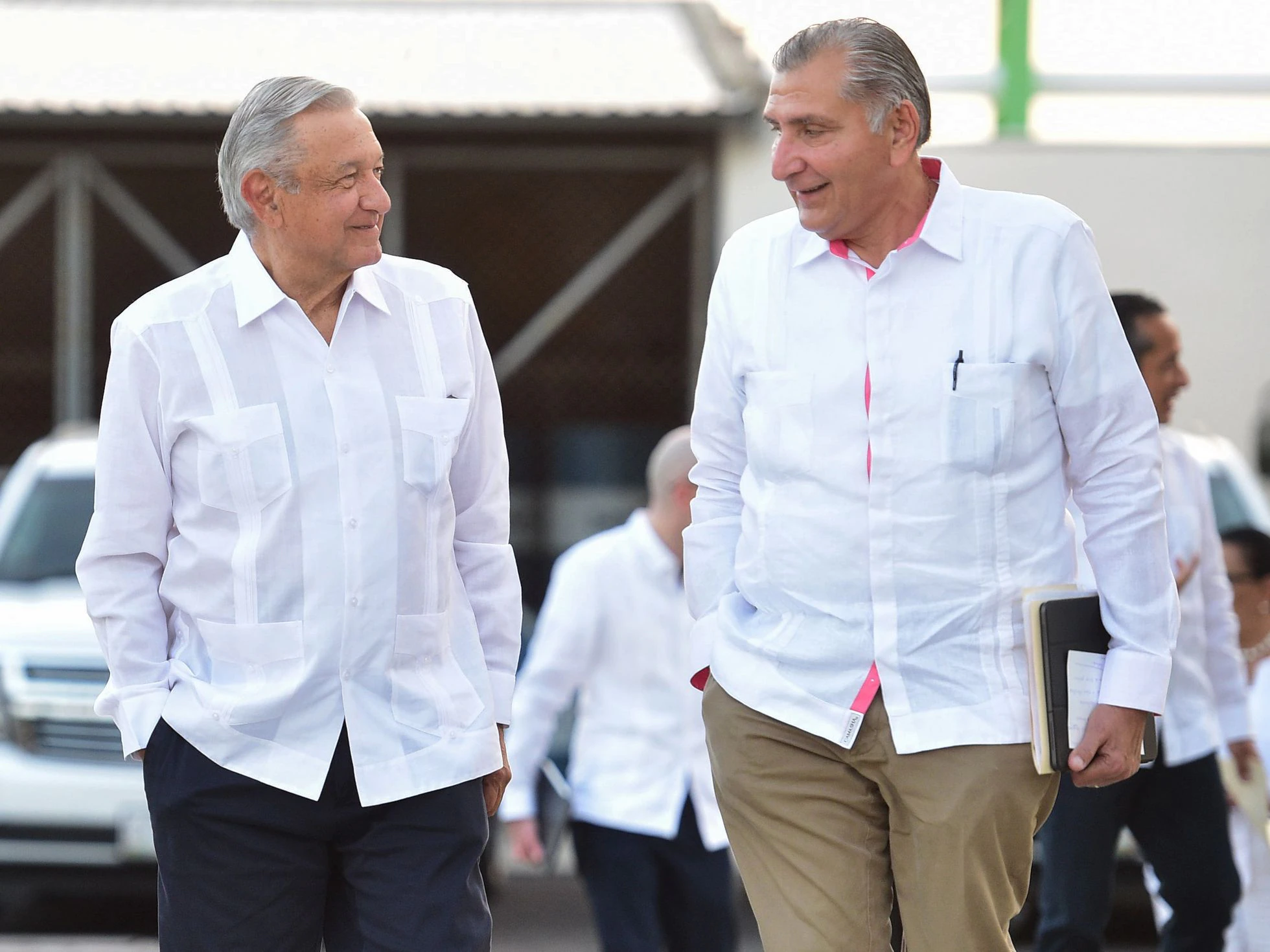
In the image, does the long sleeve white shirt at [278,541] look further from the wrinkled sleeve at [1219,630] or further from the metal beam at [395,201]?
the metal beam at [395,201]

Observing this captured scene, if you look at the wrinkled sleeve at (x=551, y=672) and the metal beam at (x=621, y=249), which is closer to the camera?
the wrinkled sleeve at (x=551, y=672)

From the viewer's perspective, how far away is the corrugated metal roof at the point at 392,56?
1064 cm

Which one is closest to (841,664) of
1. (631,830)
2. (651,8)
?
(631,830)

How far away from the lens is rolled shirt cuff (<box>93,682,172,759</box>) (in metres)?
3.07

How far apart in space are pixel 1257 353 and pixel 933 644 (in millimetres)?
8309

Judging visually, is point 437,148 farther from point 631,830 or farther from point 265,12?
point 631,830

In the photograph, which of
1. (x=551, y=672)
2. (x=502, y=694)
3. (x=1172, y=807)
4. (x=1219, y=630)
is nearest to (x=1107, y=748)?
(x=502, y=694)

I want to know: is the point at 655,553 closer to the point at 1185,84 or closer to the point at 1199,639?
the point at 1199,639

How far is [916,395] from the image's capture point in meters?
3.04

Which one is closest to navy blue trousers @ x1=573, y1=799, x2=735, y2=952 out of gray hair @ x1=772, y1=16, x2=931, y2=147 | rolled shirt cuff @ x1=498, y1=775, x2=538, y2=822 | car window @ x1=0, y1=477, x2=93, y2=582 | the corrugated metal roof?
rolled shirt cuff @ x1=498, y1=775, x2=538, y2=822

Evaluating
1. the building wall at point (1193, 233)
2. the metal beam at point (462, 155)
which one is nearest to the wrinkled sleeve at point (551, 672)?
the building wall at point (1193, 233)

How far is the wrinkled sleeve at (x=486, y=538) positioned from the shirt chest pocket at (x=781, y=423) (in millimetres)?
447

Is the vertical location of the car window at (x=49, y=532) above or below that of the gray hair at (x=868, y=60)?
below

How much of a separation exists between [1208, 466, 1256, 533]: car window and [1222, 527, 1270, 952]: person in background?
187cm
